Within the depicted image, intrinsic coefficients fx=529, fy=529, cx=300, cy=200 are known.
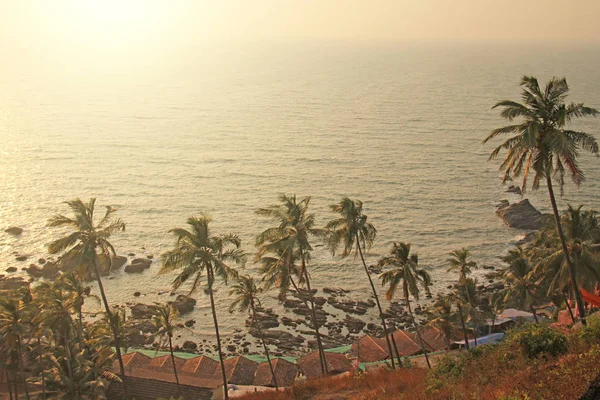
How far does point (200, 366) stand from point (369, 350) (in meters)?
14.5

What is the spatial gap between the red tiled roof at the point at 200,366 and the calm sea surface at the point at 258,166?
31.7ft

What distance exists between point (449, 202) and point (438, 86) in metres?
106

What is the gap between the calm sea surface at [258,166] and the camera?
69.6 meters

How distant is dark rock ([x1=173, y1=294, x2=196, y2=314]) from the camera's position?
5594 centimetres

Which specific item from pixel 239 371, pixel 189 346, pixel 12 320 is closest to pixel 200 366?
pixel 239 371

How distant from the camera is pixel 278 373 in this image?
42.8m

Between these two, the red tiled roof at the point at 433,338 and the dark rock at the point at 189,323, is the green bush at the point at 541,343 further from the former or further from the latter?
the dark rock at the point at 189,323

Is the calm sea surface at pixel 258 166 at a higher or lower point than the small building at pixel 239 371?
higher

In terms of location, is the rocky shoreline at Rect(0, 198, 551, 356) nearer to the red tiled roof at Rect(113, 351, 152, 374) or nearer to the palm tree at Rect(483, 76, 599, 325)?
the red tiled roof at Rect(113, 351, 152, 374)

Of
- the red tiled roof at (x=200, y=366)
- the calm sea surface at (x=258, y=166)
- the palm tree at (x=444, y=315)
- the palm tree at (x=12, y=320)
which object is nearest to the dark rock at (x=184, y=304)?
the calm sea surface at (x=258, y=166)

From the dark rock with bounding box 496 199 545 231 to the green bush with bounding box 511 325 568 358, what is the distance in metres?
53.2

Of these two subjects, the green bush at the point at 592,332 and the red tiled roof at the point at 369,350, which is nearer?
the green bush at the point at 592,332

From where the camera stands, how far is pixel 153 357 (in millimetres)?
44438

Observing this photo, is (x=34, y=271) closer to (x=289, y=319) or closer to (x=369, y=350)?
(x=289, y=319)
